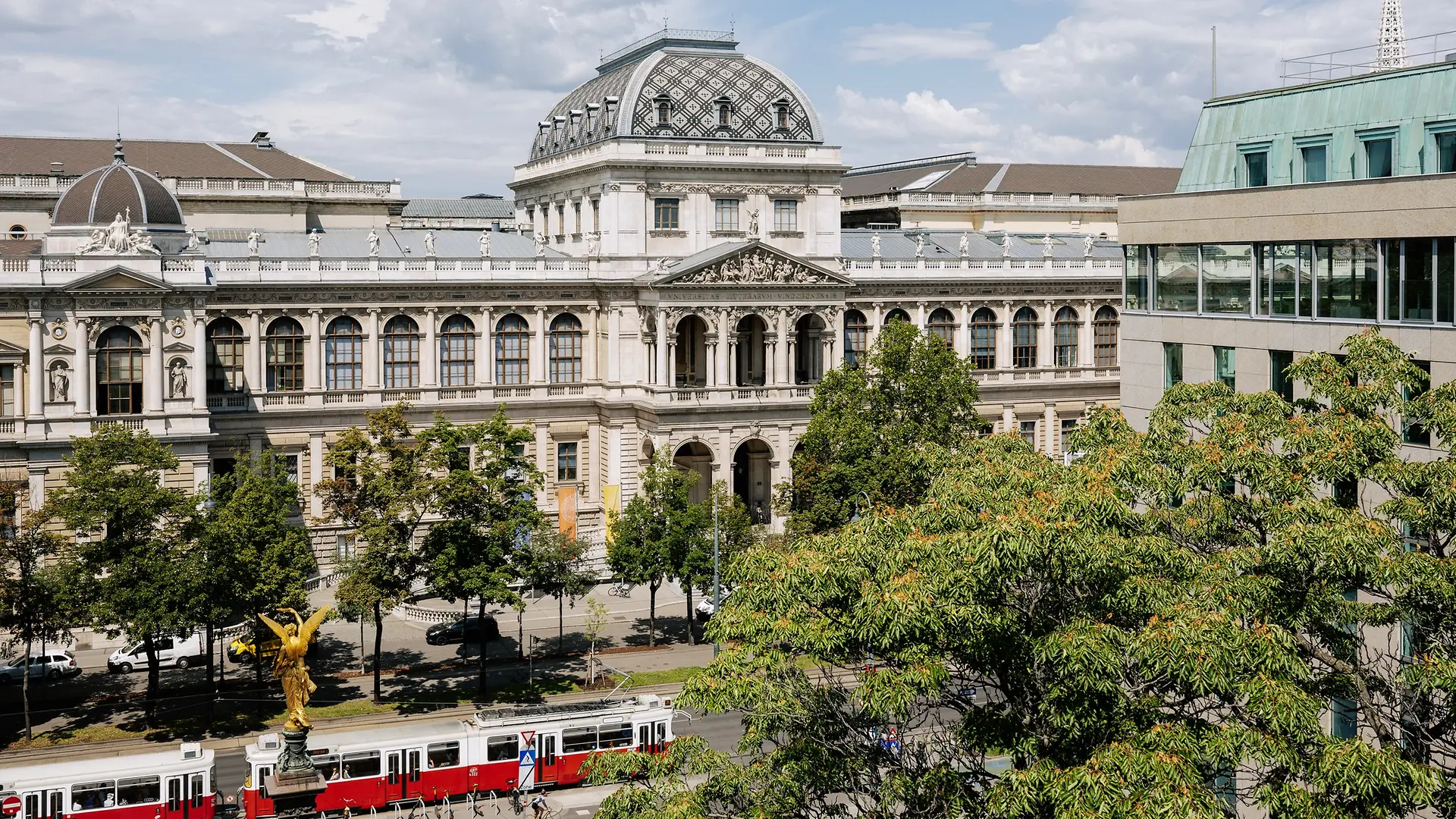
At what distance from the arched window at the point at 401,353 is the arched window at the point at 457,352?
1.61 metres

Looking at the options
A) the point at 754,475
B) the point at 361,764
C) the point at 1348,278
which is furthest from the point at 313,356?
the point at 1348,278

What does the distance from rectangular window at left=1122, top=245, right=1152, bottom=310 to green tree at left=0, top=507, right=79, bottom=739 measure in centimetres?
4208

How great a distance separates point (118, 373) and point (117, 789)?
35324mm

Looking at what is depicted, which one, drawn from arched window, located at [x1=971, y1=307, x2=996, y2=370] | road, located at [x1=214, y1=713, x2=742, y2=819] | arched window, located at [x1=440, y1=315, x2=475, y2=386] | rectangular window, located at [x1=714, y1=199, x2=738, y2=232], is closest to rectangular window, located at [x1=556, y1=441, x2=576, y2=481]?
arched window, located at [x1=440, y1=315, x2=475, y2=386]

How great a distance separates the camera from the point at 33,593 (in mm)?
60125

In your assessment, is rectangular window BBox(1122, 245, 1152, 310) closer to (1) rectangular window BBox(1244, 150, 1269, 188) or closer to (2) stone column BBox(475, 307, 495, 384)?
(1) rectangular window BBox(1244, 150, 1269, 188)

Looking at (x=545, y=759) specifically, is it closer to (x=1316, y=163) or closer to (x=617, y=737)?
(x=617, y=737)

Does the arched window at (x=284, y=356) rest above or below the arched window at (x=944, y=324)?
below

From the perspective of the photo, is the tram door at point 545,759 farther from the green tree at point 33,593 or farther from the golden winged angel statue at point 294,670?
the green tree at point 33,593

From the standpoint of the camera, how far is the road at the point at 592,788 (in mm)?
53781

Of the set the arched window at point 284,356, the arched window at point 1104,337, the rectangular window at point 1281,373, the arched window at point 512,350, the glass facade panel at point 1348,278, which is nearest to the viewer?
the glass facade panel at point 1348,278

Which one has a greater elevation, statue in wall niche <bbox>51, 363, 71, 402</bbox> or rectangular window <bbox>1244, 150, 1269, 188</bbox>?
rectangular window <bbox>1244, 150, 1269, 188</bbox>

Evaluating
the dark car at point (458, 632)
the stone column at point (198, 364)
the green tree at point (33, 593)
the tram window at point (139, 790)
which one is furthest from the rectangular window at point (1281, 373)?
the stone column at point (198, 364)

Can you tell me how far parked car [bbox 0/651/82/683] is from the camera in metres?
67.8
